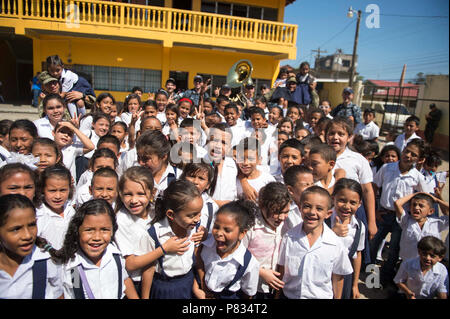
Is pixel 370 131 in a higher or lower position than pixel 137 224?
higher

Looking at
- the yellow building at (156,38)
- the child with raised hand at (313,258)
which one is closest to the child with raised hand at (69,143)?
the child with raised hand at (313,258)

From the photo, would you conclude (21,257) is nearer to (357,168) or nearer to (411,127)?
(357,168)

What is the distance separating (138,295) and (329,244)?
3.87ft

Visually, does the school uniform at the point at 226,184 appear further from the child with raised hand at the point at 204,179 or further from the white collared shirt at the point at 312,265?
the white collared shirt at the point at 312,265

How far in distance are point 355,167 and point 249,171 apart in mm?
931

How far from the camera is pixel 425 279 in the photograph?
2.34 meters

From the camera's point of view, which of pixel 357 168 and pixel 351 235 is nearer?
pixel 351 235

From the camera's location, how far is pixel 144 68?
38.8ft

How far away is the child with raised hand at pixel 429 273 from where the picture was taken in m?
2.30

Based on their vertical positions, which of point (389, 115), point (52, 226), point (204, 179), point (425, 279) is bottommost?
point (425, 279)

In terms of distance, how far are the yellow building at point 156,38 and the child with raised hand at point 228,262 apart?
1037 cm

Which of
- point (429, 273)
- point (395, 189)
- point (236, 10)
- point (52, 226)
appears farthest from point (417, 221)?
point (236, 10)

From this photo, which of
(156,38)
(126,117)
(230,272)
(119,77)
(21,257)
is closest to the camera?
(21,257)

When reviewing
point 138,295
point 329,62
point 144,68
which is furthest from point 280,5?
point 329,62
